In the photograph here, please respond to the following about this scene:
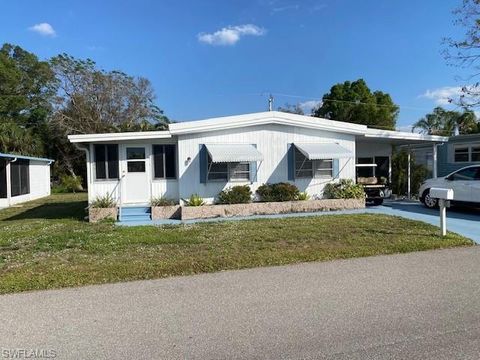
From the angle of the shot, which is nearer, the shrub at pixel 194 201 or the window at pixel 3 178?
the shrub at pixel 194 201

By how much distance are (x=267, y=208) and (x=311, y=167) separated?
253 centimetres

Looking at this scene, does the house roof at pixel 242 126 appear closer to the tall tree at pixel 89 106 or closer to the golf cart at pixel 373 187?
the golf cart at pixel 373 187

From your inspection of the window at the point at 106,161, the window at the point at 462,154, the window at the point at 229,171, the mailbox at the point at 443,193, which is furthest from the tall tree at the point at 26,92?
the mailbox at the point at 443,193

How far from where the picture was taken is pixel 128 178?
46.3 ft

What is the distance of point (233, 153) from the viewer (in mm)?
13367

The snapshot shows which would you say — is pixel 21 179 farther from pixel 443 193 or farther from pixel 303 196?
pixel 443 193

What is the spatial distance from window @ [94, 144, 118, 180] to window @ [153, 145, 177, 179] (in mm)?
1327

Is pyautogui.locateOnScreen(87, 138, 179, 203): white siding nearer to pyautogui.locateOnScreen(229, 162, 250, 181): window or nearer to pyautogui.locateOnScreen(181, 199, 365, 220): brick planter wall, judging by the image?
pyautogui.locateOnScreen(181, 199, 365, 220): brick planter wall

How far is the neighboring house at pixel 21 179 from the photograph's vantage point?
65.7ft

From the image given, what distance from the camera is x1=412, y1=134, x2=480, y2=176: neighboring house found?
1895 centimetres

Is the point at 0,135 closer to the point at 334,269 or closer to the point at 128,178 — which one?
the point at 128,178

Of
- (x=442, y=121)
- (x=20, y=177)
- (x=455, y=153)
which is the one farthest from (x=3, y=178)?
(x=442, y=121)

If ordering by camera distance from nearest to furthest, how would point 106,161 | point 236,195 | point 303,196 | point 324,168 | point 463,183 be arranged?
point 463,183
point 236,195
point 106,161
point 303,196
point 324,168

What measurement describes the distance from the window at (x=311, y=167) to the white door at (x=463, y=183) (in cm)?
401
